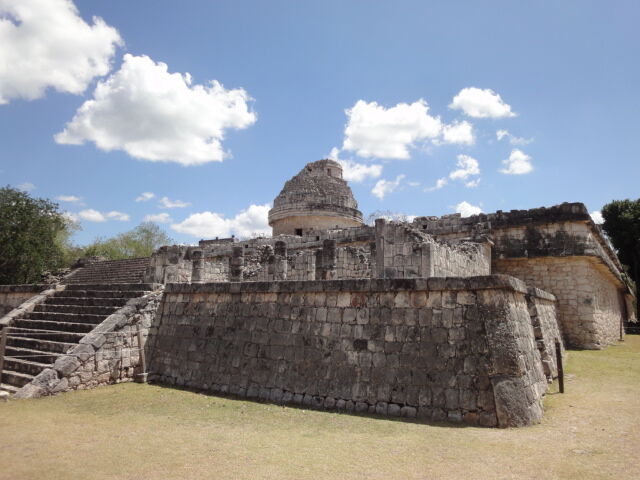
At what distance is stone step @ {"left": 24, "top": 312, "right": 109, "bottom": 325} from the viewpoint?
37.9ft

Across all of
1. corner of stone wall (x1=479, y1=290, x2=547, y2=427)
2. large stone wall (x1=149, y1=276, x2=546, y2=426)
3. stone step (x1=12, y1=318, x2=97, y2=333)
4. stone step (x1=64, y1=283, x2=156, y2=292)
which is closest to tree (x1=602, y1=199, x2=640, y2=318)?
large stone wall (x1=149, y1=276, x2=546, y2=426)

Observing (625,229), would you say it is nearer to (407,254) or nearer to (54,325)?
(407,254)

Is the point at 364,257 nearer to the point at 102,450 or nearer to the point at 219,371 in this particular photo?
the point at 219,371

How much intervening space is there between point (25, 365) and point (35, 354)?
0.77 m

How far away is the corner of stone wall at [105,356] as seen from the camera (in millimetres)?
9250

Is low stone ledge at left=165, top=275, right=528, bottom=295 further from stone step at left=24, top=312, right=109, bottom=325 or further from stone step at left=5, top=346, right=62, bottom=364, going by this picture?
stone step at left=5, top=346, right=62, bottom=364

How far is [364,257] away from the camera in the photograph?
13.3 metres

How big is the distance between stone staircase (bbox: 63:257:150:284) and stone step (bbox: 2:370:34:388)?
11669 mm

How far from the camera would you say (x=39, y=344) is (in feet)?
36.0

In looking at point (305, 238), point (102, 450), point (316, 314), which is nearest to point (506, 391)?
point (316, 314)

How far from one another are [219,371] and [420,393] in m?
4.63

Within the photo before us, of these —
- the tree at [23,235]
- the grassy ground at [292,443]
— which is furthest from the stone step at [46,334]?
the tree at [23,235]

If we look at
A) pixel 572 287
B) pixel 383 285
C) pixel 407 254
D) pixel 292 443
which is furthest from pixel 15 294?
pixel 572 287

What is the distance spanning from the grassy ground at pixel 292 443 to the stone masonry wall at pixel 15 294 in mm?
8611
